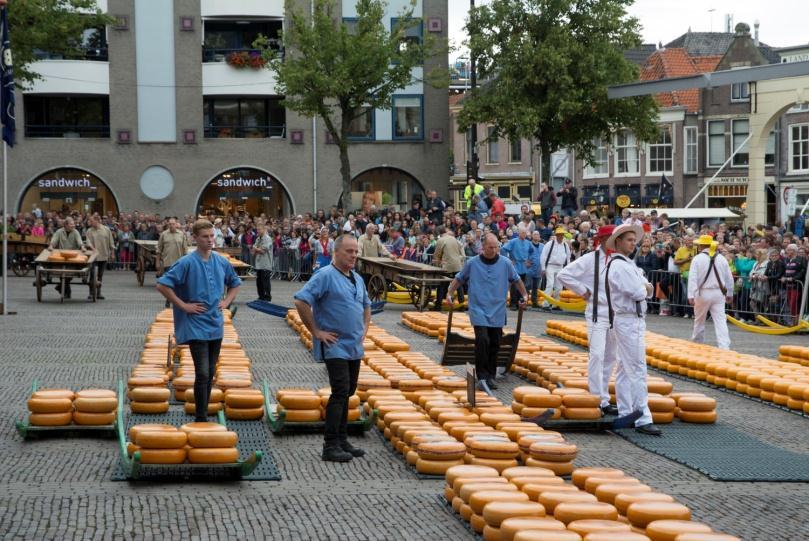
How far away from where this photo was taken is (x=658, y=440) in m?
12.3

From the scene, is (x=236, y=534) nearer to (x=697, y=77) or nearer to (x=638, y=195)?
(x=697, y=77)

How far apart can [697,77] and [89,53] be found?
2693 cm

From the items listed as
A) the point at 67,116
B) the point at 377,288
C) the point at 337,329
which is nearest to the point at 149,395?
the point at 337,329

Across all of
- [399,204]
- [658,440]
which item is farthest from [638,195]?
[658,440]

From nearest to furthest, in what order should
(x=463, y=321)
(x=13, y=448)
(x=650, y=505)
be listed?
1. (x=650, y=505)
2. (x=13, y=448)
3. (x=463, y=321)

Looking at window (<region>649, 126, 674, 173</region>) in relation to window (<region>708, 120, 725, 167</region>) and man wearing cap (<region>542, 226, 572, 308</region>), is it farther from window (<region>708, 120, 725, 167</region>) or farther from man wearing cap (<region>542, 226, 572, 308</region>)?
man wearing cap (<region>542, 226, 572, 308</region>)

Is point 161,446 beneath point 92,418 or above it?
above

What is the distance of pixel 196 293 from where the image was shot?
11836 mm

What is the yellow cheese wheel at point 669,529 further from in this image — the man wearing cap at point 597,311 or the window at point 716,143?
the window at point 716,143

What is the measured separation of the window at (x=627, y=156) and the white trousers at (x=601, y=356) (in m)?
56.5

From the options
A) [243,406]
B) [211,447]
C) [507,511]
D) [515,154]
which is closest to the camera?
[507,511]

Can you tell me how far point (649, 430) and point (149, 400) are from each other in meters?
5.20

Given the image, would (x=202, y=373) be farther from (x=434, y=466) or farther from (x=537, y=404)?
(x=537, y=404)

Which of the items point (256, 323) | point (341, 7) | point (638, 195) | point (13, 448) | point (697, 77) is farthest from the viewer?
point (638, 195)
